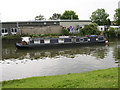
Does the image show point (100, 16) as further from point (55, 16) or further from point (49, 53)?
point (49, 53)

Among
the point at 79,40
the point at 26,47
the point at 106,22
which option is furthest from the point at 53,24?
the point at 106,22

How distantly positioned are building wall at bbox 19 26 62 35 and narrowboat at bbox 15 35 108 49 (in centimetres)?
1066

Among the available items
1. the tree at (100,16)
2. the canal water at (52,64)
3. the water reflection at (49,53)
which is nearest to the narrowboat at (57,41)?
the canal water at (52,64)

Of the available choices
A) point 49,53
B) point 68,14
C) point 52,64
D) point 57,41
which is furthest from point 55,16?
point 52,64

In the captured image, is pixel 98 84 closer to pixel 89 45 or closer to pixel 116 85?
pixel 116 85

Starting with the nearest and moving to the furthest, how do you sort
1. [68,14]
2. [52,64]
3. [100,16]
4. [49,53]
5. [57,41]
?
[52,64] → [49,53] → [57,41] → [100,16] → [68,14]

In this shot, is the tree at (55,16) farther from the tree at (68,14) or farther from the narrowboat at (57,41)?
the narrowboat at (57,41)

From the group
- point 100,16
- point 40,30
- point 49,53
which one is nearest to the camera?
point 49,53

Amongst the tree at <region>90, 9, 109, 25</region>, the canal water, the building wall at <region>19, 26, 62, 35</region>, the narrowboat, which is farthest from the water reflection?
the tree at <region>90, 9, 109, 25</region>

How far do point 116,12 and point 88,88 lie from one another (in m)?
52.0

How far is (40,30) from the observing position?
40.0 meters

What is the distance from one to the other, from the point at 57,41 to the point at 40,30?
1231cm

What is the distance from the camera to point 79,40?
98.8 ft

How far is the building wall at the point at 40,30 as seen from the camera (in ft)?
127
